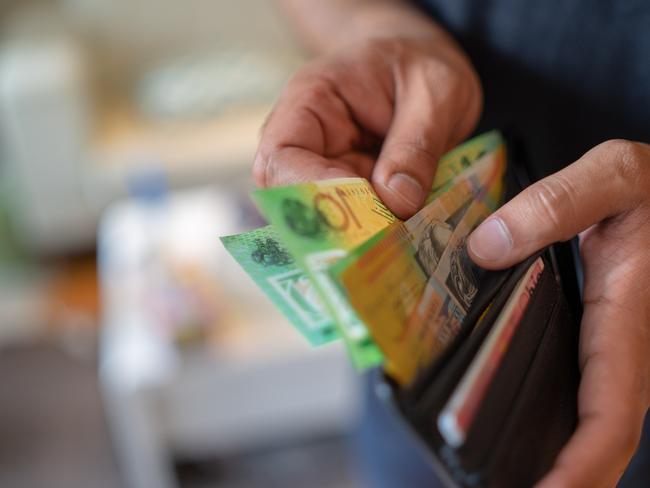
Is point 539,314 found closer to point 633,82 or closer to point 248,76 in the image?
point 633,82

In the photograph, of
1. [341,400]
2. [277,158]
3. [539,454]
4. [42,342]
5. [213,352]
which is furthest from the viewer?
[42,342]

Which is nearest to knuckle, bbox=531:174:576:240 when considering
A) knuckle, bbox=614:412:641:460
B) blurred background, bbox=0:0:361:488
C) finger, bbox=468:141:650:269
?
finger, bbox=468:141:650:269

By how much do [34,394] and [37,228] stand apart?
0.72 m

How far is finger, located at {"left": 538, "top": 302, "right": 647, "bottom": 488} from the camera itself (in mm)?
393

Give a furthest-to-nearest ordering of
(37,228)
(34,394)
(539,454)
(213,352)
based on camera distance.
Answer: (37,228), (34,394), (213,352), (539,454)

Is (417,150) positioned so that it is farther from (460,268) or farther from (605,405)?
(605,405)

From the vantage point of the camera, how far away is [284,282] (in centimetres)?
43

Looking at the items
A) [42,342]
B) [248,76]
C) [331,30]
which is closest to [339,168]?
[331,30]

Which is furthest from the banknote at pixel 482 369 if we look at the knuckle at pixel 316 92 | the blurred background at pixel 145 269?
the blurred background at pixel 145 269

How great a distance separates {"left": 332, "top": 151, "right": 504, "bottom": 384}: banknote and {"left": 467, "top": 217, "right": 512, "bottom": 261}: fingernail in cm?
1

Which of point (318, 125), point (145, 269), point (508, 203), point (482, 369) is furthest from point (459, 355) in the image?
point (145, 269)

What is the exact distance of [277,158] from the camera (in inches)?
20.5

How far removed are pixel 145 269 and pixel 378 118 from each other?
1264mm

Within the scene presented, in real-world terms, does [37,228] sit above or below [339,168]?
below
